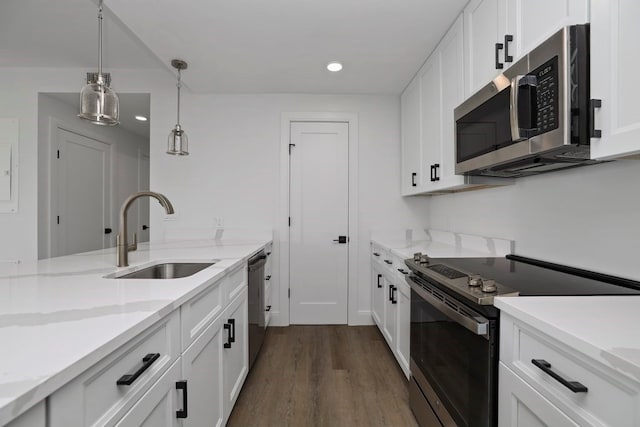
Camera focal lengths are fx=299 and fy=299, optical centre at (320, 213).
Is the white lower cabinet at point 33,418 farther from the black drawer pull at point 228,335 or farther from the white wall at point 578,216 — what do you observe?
the white wall at point 578,216

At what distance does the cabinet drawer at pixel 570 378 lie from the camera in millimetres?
585

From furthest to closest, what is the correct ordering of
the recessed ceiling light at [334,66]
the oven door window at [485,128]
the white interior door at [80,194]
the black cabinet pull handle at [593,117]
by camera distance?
the white interior door at [80,194] < the recessed ceiling light at [334,66] < the oven door window at [485,128] < the black cabinet pull handle at [593,117]

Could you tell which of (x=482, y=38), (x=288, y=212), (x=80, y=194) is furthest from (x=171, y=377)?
(x=80, y=194)

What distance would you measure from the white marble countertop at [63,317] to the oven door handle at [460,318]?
959mm

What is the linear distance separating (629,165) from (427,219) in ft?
6.66

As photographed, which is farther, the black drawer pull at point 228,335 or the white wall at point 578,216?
the black drawer pull at point 228,335

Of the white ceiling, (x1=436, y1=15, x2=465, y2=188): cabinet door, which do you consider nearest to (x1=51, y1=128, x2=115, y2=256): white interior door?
the white ceiling

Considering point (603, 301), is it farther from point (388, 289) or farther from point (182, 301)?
point (388, 289)

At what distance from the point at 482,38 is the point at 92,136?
4.41 metres

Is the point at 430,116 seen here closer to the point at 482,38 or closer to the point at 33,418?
the point at 482,38

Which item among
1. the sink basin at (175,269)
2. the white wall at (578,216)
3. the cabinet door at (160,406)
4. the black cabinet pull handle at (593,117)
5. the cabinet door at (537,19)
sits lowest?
the cabinet door at (160,406)

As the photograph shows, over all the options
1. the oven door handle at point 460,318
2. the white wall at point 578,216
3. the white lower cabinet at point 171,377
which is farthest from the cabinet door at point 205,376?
the white wall at point 578,216

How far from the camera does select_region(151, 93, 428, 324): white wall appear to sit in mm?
3125

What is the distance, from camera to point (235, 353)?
1.71m
